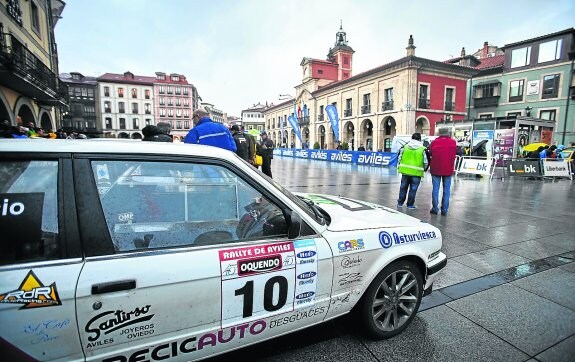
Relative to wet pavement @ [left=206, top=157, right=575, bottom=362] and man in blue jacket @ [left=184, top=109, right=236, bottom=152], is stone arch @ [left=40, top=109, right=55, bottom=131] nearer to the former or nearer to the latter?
man in blue jacket @ [left=184, top=109, right=236, bottom=152]

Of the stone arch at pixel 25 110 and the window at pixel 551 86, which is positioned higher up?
the window at pixel 551 86

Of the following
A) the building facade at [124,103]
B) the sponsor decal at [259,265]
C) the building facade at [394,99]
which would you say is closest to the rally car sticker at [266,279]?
the sponsor decal at [259,265]

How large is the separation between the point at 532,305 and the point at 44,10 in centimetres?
2701

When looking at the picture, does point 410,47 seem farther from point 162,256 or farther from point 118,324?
point 118,324

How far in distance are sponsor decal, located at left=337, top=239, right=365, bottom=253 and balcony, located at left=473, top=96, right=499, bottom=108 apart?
132 ft

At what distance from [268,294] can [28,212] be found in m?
1.35

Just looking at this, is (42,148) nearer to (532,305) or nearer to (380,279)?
(380,279)

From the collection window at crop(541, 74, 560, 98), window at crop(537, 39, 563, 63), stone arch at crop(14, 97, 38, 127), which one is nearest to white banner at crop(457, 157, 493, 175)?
stone arch at crop(14, 97, 38, 127)

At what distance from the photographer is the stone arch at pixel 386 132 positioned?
105 ft

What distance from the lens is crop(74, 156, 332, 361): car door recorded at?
1.44 metres

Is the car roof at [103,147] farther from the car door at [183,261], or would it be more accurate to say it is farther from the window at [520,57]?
the window at [520,57]

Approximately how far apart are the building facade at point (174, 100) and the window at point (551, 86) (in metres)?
65.9

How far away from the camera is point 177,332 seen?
1.59m

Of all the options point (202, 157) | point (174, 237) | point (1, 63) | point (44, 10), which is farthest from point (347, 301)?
point (44, 10)
